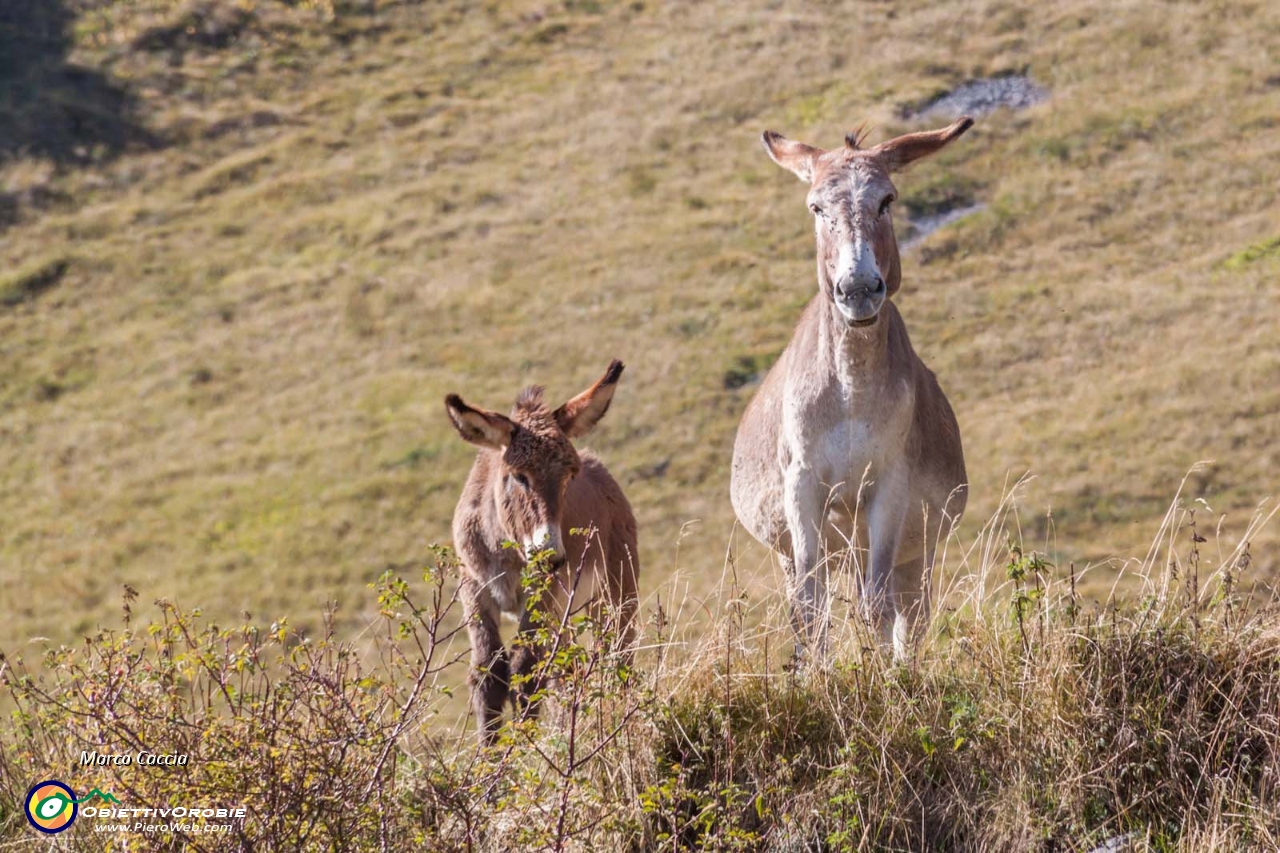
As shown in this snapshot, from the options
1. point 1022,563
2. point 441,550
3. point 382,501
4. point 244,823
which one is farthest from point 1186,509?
point 382,501

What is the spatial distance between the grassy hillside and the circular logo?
16.8 m

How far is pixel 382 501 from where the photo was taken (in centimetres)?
3491

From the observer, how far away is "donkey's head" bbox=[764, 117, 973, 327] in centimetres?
686

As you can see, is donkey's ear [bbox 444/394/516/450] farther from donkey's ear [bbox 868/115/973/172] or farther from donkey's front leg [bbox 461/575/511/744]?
donkey's ear [bbox 868/115/973/172]

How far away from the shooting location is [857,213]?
717 centimetres

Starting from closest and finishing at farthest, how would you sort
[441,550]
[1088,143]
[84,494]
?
[441,550]
[84,494]
[1088,143]

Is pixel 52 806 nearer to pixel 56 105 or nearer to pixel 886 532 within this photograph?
pixel 886 532

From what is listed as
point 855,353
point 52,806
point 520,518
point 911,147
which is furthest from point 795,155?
point 52,806

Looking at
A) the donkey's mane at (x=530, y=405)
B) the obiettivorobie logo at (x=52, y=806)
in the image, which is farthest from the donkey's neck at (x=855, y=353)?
the obiettivorobie logo at (x=52, y=806)

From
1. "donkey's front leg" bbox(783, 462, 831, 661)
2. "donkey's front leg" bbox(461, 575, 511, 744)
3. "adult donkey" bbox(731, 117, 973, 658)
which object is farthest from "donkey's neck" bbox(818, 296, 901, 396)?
"donkey's front leg" bbox(461, 575, 511, 744)

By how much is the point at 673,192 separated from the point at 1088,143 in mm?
14190

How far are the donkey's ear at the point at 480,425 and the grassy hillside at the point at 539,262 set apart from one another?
14184 mm

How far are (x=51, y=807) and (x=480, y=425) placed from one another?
3.25m

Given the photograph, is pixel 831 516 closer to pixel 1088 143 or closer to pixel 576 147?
pixel 1088 143
